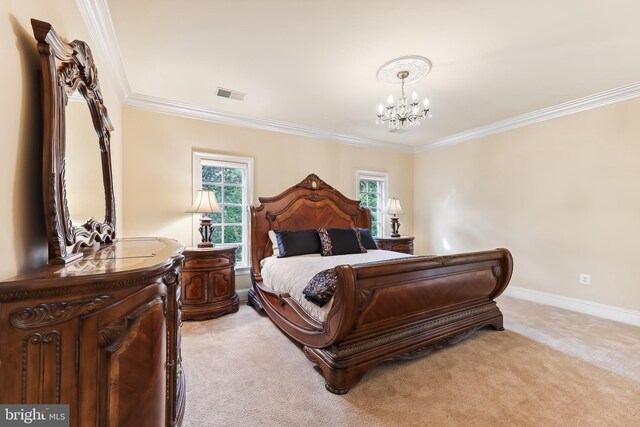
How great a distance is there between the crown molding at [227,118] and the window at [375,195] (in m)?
0.62

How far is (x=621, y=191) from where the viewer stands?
3.12 m

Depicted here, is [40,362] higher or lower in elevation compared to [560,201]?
lower

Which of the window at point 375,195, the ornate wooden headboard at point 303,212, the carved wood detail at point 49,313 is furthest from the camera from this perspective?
the window at point 375,195

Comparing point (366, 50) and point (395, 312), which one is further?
point (366, 50)

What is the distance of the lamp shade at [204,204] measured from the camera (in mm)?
3248

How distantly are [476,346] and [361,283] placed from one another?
1486 millimetres

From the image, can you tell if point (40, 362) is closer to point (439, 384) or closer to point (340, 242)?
point (439, 384)

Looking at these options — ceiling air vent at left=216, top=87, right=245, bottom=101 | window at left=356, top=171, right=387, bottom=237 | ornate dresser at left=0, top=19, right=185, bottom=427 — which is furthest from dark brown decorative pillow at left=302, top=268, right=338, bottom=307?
window at left=356, top=171, right=387, bottom=237

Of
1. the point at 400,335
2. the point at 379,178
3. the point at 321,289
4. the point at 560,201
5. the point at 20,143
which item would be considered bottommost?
the point at 400,335

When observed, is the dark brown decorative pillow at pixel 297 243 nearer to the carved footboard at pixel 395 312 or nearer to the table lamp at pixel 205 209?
the carved footboard at pixel 395 312

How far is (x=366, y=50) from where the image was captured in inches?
92.0

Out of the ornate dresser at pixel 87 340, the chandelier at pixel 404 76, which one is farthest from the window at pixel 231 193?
the ornate dresser at pixel 87 340

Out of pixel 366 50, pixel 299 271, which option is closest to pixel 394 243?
pixel 299 271

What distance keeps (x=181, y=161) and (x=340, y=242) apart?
2341 millimetres
